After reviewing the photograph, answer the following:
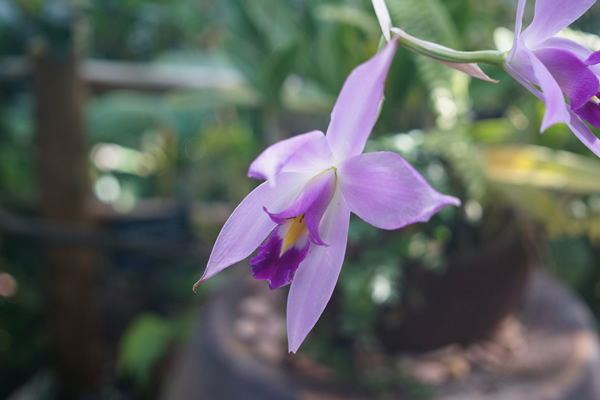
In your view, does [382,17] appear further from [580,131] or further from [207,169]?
[207,169]

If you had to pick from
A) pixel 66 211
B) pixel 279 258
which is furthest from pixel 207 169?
pixel 279 258

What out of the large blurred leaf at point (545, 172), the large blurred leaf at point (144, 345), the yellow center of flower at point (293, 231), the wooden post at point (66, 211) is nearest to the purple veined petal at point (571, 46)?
the yellow center of flower at point (293, 231)

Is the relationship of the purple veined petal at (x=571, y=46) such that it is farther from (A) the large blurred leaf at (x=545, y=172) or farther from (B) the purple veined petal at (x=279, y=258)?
(A) the large blurred leaf at (x=545, y=172)

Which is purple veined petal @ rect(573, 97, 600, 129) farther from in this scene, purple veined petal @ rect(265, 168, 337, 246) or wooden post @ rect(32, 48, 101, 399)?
wooden post @ rect(32, 48, 101, 399)

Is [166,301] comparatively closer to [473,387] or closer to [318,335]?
[318,335]

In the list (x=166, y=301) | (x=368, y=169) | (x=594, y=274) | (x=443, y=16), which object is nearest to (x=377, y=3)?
(x=368, y=169)

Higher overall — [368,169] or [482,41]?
[482,41]
